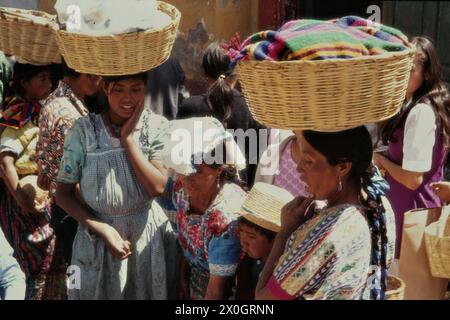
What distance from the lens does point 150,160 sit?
400 cm

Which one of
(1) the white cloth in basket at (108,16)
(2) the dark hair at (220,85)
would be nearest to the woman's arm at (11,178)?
(1) the white cloth in basket at (108,16)

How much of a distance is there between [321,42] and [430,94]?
1.79 metres

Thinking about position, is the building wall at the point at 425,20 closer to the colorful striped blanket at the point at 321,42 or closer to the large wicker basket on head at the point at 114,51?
the large wicker basket on head at the point at 114,51

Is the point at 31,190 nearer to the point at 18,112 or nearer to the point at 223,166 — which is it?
the point at 18,112

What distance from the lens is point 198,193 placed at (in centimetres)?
362

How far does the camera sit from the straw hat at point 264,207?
3.43 metres

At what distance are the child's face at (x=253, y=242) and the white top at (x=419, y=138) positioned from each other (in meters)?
1.19

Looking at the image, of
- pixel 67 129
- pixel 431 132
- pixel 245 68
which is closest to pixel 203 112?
pixel 67 129

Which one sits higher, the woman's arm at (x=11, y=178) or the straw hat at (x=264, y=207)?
the straw hat at (x=264, y=207)

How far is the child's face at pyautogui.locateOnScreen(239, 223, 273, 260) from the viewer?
345cm
